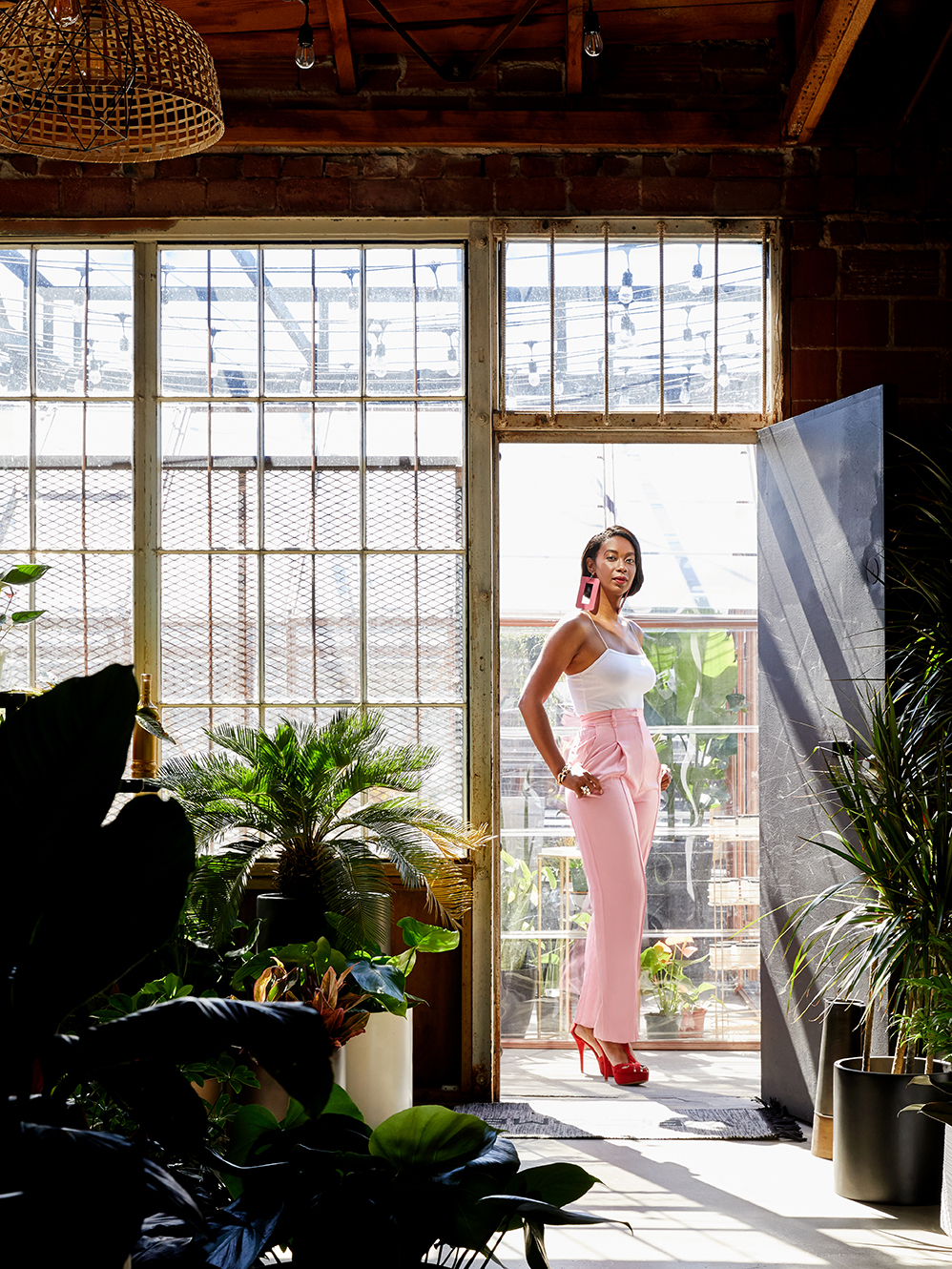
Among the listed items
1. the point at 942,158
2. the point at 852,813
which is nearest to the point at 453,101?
the point at 942,158

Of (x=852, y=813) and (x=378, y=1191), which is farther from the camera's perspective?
(x=852, y=813)

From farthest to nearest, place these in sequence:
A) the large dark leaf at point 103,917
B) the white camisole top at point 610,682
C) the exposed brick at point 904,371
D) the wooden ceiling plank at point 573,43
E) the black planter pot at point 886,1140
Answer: the white camisole top at point 610,682, the exposed brick at point 904,371, the wooden ceiling plank at point 573,43, the black planter pot at point 886,1140, the large dark leaf at point 103,917

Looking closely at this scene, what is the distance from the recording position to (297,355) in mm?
4320

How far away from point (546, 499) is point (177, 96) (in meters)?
3.40

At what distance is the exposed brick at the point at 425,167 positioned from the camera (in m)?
4.27

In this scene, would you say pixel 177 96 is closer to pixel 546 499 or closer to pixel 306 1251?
pixel 306 1251

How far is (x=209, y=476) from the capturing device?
4.32 meters

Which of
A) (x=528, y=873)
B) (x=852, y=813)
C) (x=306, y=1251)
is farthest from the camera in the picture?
(x=528, y=873)

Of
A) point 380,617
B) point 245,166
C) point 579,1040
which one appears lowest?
point 579,1040

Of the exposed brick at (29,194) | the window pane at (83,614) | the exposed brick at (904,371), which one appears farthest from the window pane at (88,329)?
the exposed brick at (904,371)

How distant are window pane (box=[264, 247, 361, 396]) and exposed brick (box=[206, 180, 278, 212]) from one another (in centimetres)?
16

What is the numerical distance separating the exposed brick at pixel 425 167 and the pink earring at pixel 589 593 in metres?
1.63

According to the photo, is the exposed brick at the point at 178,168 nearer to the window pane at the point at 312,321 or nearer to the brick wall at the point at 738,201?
the brick wall at the point at 738,201

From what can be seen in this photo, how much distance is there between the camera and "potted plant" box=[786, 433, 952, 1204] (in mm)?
2986
